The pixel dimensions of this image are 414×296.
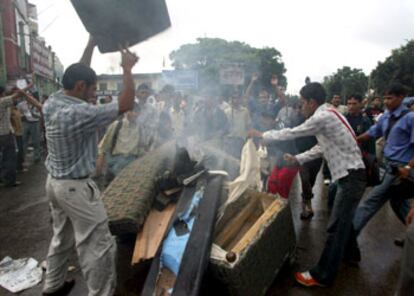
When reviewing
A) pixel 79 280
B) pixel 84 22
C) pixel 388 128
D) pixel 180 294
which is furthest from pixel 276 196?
pixel 84 22

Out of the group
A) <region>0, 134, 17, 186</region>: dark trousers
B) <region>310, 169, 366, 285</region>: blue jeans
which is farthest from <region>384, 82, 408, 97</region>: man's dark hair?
<region>0, 134, 17, 186</region>: dark trousers

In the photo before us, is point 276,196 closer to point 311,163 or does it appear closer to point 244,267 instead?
point 244,267

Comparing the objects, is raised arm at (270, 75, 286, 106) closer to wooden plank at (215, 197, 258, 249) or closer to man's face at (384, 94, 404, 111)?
man's face at (384, 94, 404, 111)

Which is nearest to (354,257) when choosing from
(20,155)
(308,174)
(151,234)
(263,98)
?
(308,174)

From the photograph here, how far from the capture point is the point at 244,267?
2.64 meters

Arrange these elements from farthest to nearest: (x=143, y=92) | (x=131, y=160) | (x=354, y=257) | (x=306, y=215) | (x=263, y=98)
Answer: (x=263, y=98)
(x=143, y=92)
(x=131, y=160)
(x=306, y=215)
(x=354, y=257)

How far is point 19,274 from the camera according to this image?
339 centimetres

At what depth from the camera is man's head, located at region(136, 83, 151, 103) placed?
5.59 m

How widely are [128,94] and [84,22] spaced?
69 centimetres

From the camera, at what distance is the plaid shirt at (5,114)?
6.38 metres

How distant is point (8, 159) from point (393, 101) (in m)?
6.95

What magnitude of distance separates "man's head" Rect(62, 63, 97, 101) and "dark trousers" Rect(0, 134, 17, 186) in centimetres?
508

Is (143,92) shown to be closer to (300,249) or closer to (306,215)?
(306,215)

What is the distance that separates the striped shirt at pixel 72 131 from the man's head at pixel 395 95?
10.5ft
